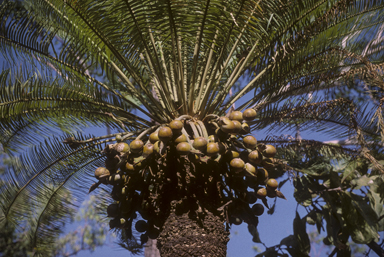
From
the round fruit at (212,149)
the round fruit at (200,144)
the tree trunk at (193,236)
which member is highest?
the round fruit at (200,144)

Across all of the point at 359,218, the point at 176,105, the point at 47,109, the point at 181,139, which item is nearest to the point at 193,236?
the point at 181,139

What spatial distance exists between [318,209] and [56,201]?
11.2ft

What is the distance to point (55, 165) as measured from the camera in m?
3.84

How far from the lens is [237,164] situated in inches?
100

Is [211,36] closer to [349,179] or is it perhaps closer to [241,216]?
[241,216]

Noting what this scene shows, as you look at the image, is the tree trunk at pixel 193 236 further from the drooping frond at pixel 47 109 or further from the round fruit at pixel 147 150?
the drooping frond at pixel 47 109

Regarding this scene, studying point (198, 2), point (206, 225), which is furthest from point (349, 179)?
point (198, 2)

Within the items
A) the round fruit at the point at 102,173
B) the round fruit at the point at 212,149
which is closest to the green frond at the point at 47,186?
the round fruit at the point at 102,173

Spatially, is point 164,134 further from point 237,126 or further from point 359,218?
point 359,218

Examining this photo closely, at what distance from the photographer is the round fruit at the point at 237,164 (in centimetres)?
255

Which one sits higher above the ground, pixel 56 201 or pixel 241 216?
pixel 56 201

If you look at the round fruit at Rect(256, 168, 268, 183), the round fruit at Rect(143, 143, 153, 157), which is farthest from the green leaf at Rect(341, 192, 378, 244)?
the round fruit at Rect(143, 143, 153, 157)

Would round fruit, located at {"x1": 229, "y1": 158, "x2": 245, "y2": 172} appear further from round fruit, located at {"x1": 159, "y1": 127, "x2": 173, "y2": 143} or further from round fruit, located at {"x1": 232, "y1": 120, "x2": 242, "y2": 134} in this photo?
round fruit, located at {"x1": 159, "y1": 127, "x2": 173, "y2": 143}

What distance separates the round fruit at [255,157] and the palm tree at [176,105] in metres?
0.01
